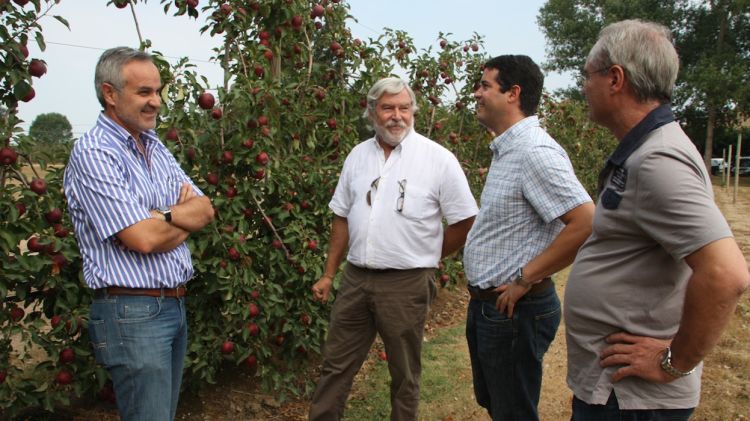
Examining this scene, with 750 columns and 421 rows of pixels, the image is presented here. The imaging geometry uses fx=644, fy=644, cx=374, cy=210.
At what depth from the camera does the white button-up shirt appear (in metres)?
2.98

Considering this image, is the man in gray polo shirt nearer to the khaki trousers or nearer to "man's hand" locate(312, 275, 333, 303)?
the khaki trousers

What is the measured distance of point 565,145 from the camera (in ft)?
34.9

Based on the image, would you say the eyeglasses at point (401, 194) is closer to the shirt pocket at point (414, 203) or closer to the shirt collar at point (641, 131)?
the shirt pocket at point (414, 203)

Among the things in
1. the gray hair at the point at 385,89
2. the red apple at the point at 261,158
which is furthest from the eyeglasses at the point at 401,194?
the red apple at the point at 261,158

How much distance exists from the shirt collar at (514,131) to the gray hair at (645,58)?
34.1 inches

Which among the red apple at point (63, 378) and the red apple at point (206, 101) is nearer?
the red apple at point (63, 378)

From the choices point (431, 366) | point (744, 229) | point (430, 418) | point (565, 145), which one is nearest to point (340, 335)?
point (430, 418)

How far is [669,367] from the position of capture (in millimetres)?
1617

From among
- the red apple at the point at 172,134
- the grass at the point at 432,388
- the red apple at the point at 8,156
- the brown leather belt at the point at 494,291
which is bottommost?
the grass at the point at 432,388

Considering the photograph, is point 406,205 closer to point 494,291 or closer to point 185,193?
point 494,291

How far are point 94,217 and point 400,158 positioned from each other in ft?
4.83

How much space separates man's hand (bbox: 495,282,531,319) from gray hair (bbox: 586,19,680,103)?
96 centimetres

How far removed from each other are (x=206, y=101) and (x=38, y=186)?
97 centimetres

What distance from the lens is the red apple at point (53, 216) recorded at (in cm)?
287
